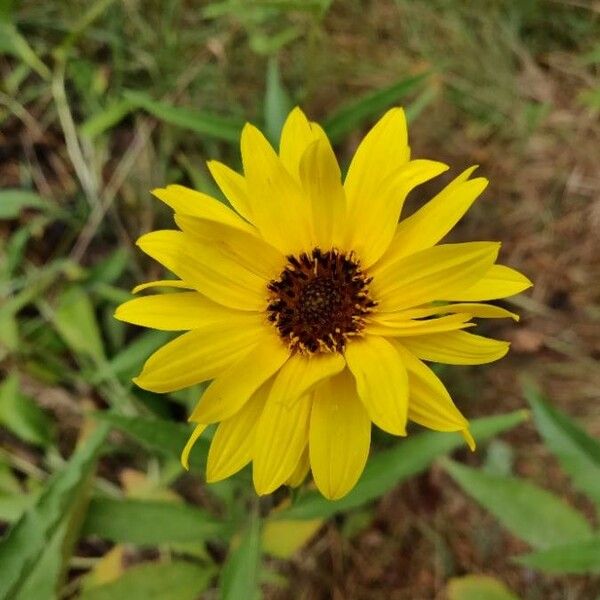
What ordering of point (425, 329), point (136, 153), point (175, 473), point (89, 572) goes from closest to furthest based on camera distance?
1. point (425, 329)
2. point (175, 473)
3. point (89, 572)
4. point (136, 153)

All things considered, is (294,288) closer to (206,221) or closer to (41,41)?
(206,221)

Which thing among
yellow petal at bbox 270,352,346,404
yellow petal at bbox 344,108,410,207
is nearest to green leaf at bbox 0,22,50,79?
yellow petal at bbox 344,108,410,207

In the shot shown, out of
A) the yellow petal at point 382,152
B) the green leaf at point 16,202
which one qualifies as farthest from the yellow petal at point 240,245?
the green leaf at point 16,202

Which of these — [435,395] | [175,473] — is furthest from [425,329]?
[175,473]

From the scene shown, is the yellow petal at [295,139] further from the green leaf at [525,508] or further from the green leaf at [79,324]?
the green leaf at [79,324]

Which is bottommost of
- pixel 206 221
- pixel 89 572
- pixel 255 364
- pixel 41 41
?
pixel 89 572

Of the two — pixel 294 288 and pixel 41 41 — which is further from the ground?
pixel 41 41
